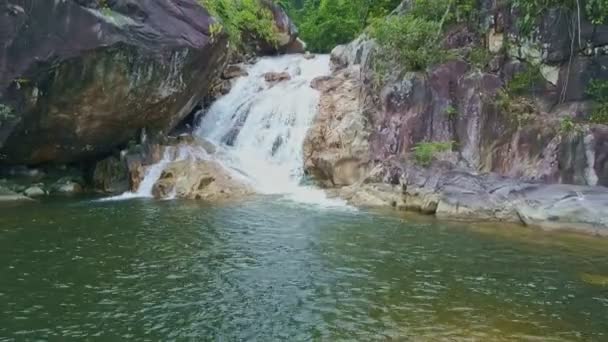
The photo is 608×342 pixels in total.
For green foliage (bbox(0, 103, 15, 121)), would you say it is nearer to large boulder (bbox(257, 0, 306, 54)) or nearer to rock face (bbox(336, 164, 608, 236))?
rock face (bbox(336, 164, 608, 236))

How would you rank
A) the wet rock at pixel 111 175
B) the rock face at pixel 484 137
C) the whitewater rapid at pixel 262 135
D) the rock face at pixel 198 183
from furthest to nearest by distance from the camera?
1. the wet rock at pixel 111 175
2. the whitewater rapid at pixel 262 135
3. the rock face at pixel 198 183
4. the rock face at pixel 484 137

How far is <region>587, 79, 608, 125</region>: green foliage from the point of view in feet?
55.9

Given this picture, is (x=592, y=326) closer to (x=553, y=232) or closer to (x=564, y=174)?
(x=553, y=232)

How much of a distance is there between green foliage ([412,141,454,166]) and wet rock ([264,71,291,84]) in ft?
33.7

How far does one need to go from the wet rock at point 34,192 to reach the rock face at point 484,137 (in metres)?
9.88

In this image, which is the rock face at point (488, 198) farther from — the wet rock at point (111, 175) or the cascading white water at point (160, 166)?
the wet rock at point (111, 175)

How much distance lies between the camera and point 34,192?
20469 millimetres

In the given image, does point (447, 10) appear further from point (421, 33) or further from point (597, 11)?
point (597, 11)

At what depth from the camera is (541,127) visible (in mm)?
17359

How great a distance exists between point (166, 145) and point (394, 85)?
9.22 meters

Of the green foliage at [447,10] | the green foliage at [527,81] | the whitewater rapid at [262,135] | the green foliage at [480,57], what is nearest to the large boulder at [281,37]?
the whitewater rapid at [262,135]

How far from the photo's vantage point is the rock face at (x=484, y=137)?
15.6 m

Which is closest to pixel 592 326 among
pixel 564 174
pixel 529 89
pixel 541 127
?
pixel 564 174

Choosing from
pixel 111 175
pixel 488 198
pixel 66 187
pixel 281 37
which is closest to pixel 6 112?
pixel 66 187
